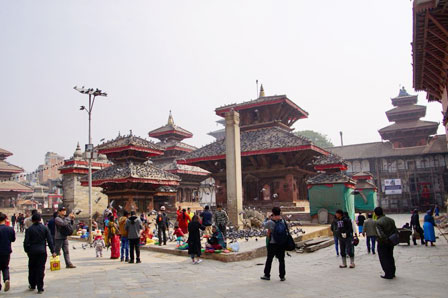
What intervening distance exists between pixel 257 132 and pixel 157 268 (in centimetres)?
2373

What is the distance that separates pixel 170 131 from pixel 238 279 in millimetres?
39932

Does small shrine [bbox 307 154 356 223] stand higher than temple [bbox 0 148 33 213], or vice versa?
temple [bbox 0 148 33 213]

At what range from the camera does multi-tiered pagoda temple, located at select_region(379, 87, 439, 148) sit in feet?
163

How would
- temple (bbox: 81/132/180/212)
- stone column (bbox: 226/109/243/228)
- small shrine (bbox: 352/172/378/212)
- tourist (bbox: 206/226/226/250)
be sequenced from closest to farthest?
tourist (bbox: 206/226/226/250), stone column (bbox: 226/109/243/228), temple (bbox: 81/132/180/212), small shrine (bbox: 352/172/378/212)

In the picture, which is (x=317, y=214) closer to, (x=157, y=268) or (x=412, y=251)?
(x=412, y=251)

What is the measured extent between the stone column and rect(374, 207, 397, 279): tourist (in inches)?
413

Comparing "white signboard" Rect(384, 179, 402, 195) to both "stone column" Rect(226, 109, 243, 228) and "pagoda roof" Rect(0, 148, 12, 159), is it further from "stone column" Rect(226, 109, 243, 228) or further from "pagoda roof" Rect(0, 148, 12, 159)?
"pagoda roof" Rect(0, 148, 12, 159)

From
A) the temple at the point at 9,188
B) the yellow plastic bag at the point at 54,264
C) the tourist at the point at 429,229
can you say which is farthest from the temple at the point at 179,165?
the yellow plastic bag at the point at 54,264

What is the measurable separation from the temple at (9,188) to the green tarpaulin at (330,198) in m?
38.5

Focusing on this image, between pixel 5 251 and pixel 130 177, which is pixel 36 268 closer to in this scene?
pixel 5 251

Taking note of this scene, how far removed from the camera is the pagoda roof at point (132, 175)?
81.0 feet

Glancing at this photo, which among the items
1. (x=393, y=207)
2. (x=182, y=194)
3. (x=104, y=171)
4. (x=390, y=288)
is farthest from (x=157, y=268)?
(x=393, y=207)

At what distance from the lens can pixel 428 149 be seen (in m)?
46.2

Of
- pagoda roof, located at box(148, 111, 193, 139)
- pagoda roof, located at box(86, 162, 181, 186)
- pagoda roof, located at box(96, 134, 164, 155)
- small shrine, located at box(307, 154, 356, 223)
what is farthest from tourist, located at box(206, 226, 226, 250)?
pagoda roof, located at box(148, 111, 193, 139)
